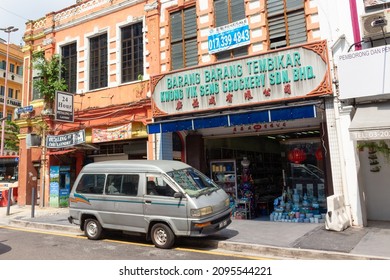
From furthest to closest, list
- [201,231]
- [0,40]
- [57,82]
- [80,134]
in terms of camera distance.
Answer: [0,40], [57,82], [80,134], [201,231]

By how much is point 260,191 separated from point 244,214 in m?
1.93

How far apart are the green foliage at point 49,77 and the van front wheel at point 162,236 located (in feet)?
37.4

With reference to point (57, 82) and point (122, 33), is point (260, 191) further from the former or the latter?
point (57, 82)

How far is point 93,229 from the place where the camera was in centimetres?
942

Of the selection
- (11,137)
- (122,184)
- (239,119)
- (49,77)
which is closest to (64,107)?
(49,77)

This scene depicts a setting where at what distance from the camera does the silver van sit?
7.85 meters

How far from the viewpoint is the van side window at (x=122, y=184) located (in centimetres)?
877

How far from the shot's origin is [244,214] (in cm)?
1198

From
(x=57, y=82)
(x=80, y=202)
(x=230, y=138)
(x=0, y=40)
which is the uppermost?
(x=0, y=40)

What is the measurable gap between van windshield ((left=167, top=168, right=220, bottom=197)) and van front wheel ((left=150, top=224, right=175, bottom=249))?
1107mm

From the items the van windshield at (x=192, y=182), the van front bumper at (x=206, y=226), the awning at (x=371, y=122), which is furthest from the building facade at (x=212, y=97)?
the van front bumper at (x=206, y=226)

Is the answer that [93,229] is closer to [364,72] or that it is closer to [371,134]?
[371,134]

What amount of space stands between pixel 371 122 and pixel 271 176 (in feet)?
22.7

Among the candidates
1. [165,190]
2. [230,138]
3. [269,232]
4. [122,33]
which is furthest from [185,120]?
[122,33]
